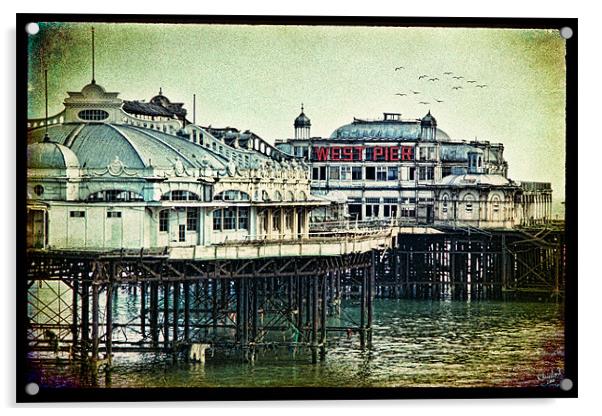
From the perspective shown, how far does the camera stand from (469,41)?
12.7 m

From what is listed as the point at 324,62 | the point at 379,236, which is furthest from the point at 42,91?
the point at 379,236

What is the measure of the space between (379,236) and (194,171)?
167cm

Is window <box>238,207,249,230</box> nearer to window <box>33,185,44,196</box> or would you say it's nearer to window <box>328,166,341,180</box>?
window <box>328,166,341,180</box>

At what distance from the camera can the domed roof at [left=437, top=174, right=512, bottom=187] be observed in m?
13.0

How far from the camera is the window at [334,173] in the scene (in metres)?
13.2

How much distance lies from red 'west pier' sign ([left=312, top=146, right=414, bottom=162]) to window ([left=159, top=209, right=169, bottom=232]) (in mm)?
1291

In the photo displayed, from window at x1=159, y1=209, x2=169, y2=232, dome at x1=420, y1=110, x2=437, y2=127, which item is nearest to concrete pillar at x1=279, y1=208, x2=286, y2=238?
window at x1=159, y1=209, x2=169, y2=232

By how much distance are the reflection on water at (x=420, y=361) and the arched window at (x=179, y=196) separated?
4.24 feet

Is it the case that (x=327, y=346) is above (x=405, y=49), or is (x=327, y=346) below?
below

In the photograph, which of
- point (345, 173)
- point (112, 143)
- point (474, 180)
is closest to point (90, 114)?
point (112, 143)

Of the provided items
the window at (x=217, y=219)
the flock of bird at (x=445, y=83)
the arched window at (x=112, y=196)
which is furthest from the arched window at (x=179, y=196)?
the flock of bird at (x=445, y=83)
